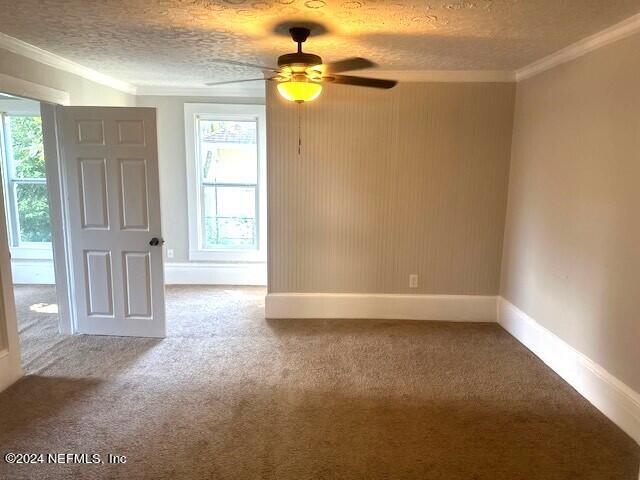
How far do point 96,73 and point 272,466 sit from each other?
4.02 meters

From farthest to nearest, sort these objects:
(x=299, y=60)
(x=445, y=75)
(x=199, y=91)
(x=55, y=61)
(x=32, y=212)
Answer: (x=32, y=212)
(x=199, y=91)
(x=445, y=75)
(x=55, y=61)
(x=299, y=60)

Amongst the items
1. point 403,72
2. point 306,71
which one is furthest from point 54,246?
point 403,72

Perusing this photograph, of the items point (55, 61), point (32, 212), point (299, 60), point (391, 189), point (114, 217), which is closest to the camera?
point (299, 60)

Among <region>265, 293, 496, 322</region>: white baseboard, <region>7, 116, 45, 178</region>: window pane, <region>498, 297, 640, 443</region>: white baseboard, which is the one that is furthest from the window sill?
<region>498, 297, 640, 443</region>: white baseboard

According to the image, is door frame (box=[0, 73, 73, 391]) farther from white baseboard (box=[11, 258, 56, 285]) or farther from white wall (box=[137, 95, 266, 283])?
white baseboard (box=[11, 258, 56, 285])

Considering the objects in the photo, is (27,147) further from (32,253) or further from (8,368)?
(8,368)

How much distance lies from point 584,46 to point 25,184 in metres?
6.27

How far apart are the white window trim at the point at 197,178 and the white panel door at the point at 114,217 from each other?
1.76 m

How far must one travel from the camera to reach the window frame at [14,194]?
543cm

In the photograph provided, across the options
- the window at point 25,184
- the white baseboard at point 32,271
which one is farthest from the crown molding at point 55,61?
the white baseboard at point 32,271

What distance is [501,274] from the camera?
4.30m

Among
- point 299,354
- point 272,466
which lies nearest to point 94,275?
point 299,354

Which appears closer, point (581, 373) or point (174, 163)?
point (581, 373)

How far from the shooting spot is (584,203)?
297 cm
